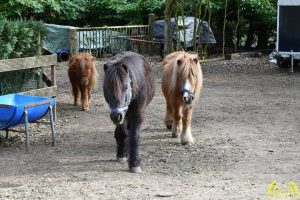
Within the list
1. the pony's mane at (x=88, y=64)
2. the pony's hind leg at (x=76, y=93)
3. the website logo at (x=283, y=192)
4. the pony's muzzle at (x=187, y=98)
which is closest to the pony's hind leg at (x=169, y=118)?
the pony's muzzle at (x=187, y=98)

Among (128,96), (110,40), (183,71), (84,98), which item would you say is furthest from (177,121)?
(110,40)

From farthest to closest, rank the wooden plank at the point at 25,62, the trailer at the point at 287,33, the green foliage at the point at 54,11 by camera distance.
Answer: the green foliage at the point at 54,11 → the trailer at the point at 287,33 → the wooden plank at the point at 25,62

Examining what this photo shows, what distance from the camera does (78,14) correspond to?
77.4 feet

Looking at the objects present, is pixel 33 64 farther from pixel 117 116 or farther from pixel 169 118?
pixel 117 116

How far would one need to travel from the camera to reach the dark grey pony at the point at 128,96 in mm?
6395

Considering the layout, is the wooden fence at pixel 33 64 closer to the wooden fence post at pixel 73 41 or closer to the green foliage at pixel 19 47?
the green foliage at pixel 19 47

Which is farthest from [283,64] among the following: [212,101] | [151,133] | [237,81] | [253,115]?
[151,133]

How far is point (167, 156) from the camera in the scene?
24.5ft

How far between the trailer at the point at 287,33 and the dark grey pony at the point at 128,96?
32.2ft

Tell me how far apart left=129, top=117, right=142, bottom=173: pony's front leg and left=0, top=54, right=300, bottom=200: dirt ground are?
0.39ft

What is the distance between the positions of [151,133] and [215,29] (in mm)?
15210

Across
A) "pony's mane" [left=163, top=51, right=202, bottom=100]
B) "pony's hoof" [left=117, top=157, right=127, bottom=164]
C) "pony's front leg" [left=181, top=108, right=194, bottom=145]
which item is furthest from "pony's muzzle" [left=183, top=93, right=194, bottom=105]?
"pony's hoof" [left=117, top=157, right=127, bottom=164]

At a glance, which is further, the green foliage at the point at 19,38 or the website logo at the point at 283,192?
the green foliage at the point at 19,38

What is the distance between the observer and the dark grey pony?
6.39 metres
